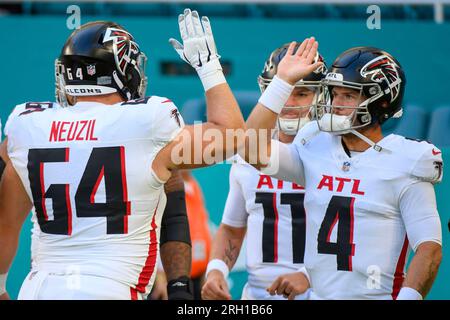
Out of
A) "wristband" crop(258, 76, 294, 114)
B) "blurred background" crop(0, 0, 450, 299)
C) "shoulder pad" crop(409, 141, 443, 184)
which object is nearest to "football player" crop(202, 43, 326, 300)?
"shoulder pad" crop(409, 141, 443, 184)

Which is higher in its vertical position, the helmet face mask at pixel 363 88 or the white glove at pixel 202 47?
the white glove at pixel 202 47

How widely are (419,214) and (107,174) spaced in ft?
4.42

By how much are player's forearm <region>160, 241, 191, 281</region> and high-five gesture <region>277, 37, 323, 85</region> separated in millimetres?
888

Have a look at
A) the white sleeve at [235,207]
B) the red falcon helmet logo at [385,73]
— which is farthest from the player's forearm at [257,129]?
the white sleeve at [235,207]

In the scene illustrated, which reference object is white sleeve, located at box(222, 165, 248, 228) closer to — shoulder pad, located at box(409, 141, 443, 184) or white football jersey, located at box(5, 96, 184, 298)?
shoulder pad, located at box(409, 141, 443, 184)

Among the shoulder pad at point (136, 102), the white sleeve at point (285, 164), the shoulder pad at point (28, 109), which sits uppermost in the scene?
the shoulder pad at point (136, 102)

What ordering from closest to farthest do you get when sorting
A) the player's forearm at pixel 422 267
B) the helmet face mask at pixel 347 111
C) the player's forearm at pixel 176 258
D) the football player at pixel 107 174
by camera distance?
the football player at pixel 107 174, the player's forearm at pixel 422 267, the player's forearm at pixel 176 258, the helmet face mask at pixel 347 111

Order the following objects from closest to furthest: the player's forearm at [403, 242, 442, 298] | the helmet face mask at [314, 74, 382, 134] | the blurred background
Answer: the player's forearm at [403, 242, 442, 298] < the helmet face mask at [314, 74, 382, 134] < the blurred background

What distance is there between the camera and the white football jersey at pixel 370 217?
4.18 meters

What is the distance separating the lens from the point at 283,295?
4.65 metres

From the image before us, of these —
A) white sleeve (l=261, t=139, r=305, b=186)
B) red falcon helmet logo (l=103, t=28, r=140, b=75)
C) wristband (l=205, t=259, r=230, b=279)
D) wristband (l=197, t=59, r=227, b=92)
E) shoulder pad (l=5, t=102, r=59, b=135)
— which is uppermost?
red falcon helmet logo (l=103, t=28, r=140, b=75)

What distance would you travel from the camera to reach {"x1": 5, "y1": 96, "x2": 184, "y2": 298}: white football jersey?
3.72 metres

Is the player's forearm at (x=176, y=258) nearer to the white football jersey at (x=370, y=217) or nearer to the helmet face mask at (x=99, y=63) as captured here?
the white football jersey at (x=370, y=217)
